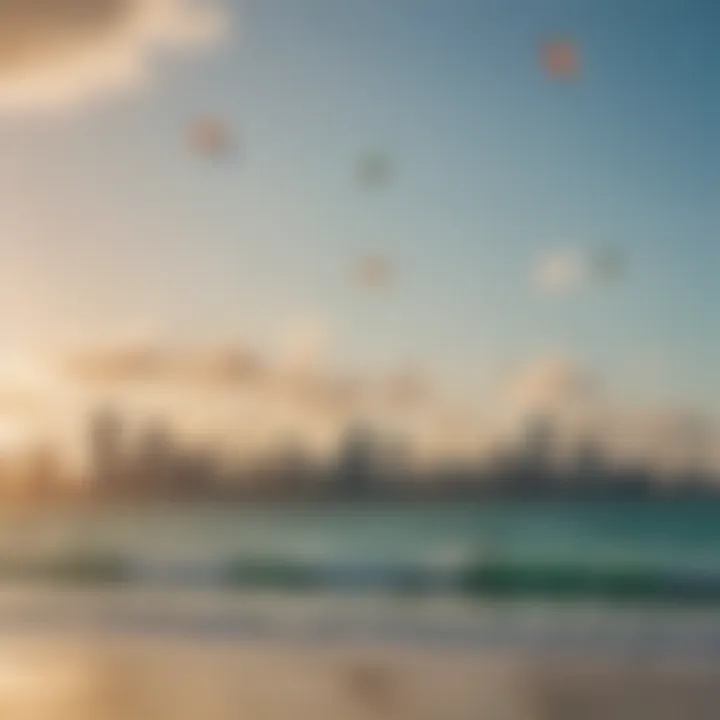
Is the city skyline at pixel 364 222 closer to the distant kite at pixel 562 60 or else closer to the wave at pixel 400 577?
the distant kite at pixel 562 60

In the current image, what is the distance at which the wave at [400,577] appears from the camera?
1.90 meters

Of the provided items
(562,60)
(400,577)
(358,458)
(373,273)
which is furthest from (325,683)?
(562,60)

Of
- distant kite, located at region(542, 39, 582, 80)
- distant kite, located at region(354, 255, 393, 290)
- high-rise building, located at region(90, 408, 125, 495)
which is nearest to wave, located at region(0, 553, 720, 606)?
high-rise building, located at region(90, 408, 125, 495)

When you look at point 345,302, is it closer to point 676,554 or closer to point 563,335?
point 563,335

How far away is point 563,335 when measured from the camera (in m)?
1.86

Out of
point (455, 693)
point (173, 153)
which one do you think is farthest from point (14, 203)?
point (455, 693)

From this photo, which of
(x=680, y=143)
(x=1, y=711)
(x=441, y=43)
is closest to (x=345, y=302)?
(x=441, y=43)

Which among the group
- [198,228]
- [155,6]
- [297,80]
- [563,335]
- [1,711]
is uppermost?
[155,6]

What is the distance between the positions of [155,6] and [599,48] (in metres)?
0.63

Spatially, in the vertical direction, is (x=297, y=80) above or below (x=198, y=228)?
above

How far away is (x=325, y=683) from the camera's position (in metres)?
1.82

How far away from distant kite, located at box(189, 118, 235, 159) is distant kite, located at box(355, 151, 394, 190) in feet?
0.60

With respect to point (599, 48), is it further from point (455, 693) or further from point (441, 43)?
point (455, 693)

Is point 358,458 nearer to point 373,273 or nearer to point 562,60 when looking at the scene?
point 373,273
